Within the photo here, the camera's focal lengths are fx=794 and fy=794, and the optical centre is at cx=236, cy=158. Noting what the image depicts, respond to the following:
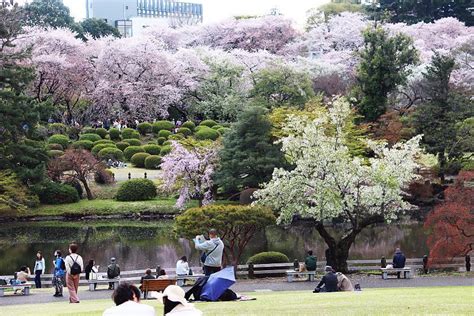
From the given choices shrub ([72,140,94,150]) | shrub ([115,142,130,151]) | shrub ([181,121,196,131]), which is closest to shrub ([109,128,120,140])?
shrub ([115,142,130,151])

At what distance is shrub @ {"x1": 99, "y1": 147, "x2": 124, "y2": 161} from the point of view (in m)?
50.7

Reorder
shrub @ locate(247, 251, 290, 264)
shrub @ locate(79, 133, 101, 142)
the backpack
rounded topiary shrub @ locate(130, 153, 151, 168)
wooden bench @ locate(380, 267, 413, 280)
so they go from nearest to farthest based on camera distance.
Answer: the backpack
wooden bench @ locate(380, 267, 413, 280)
shrub @ locate(247, 251, 290, 264)
rounded topiary shrub @ locate(130, 153, 151, 168)
shrub @ locate(79, 133, 101, 142)

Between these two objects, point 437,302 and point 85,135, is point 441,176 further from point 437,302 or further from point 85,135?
point 437,302

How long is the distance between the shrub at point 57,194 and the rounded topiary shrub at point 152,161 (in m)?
8.05

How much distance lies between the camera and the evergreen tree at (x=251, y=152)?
38031mm

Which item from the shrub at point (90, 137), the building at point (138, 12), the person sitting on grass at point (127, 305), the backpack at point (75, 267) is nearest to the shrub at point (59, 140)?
the shrub at point (90, 137)

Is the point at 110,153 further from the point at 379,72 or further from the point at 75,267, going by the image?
the point at 75,267

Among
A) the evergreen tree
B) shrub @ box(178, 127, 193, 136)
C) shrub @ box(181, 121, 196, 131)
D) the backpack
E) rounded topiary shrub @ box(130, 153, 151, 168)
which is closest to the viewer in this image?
the backpack

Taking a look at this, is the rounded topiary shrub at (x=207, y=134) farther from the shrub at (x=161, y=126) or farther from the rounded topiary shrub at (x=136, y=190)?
the rounded topiary shrub at (x=136, y=190)

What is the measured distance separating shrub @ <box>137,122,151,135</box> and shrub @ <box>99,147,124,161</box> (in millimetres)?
6943

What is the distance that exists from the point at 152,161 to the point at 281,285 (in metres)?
30.0

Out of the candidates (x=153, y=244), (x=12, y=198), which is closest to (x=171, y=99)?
(x=12, y=198)

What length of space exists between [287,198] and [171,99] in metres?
36.9

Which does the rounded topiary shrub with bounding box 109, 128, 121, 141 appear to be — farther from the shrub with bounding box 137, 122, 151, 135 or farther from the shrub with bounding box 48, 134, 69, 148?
the shrub with bounding box 48, 134, 69, 148
